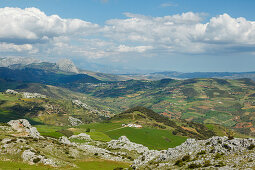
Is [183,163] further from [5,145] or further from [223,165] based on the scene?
[5,145]

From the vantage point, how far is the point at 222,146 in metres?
52.9

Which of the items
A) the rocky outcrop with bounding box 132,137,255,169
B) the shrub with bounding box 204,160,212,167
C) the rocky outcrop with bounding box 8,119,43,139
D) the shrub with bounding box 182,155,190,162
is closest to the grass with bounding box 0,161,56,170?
the rocky outcrop with bounding box 132,137,255,169

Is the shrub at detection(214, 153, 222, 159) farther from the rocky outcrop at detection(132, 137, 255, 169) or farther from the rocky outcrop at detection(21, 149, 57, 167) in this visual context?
the rocky outcrop at detection(21, 149, 57, 167)

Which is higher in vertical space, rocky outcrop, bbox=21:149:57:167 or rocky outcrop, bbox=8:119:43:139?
rocky outcrop, bbox=21:149:57:167

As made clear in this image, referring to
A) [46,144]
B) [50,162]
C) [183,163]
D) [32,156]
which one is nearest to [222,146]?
[183,163]

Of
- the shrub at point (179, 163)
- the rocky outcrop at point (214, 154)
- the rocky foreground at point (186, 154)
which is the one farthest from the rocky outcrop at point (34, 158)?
the shrub at point (179, 163)

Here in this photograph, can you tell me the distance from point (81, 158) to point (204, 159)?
51091 mm

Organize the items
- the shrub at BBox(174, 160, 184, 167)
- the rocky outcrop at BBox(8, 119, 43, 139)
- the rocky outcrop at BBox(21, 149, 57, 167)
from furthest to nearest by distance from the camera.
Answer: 1. the rocky outcrop at BBox(8, 119, 43, 139)
2. the rocky outcrop at BBox(21, 149, 57, 167)
3. the shrub at BBox(174, 160, 184, 167)

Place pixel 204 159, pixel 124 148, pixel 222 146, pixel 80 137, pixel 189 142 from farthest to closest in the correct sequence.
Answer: pixel 80 137, pixel 124 148, pixel 189 142, pixel 222 146, pixel 204 159

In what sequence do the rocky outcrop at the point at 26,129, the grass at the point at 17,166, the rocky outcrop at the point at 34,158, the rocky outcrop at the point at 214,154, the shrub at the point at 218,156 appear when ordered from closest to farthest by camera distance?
1. the rocky outcrop at the point at 214,154
2. the shrub at the point at 218,156
3. the grass at the point at 17,166
4. the rocky outcrop at the point at 34,158
5. the rocky outcrop at the point at 26,129

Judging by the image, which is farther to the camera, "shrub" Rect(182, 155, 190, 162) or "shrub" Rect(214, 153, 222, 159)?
"shrub" Rect(182, 155, 190, 162)

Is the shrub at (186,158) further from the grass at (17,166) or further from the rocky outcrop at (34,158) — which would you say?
the grass at (17,166)

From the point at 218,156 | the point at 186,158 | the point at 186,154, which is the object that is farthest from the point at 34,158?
the point at 218,156

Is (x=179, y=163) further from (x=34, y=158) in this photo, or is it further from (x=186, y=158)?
(x=34, y=158)
